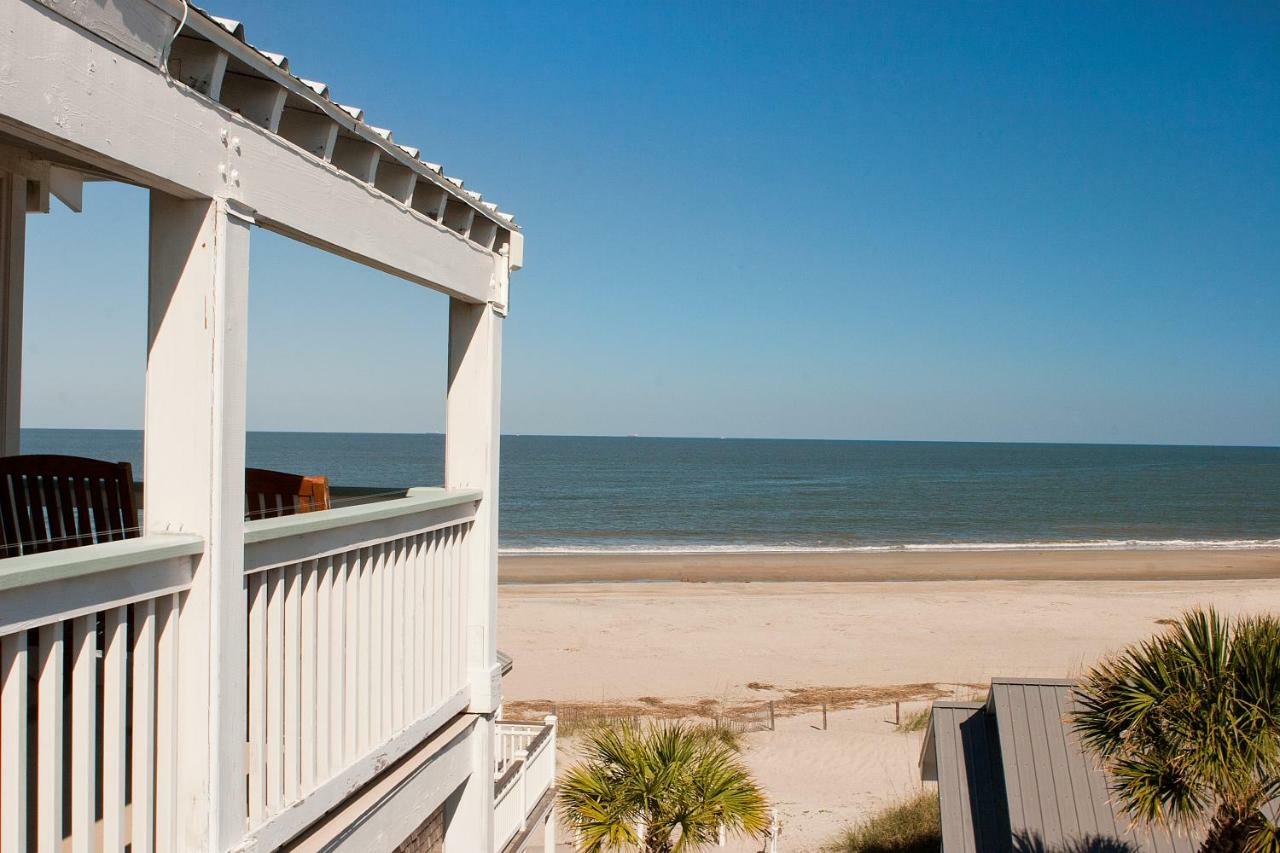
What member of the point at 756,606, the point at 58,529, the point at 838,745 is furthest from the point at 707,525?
the point at 58,529

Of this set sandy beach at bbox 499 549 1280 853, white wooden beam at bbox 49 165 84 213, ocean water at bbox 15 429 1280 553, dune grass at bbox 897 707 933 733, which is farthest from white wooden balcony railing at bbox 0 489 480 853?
ocean water at bbox 15 429 1280 553

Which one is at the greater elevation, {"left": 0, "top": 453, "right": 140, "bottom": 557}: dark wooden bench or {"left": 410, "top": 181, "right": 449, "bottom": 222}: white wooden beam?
{"left": 410, "top": 181, "right": 449, "bottom": 222}: white wooden beam

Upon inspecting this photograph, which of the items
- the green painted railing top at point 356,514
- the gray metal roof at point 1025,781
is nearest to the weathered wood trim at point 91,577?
the green painted railing top at point 356,514

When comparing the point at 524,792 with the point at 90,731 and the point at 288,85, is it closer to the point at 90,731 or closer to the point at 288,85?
the point at 90,731

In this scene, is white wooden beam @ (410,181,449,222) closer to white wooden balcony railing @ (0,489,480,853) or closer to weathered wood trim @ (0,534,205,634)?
white wooden balcony railing @ (0,489,480,853)

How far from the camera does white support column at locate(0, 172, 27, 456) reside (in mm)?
5152

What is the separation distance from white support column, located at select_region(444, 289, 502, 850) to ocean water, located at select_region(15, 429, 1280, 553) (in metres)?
17.8

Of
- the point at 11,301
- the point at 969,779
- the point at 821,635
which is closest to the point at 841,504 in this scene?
the point at 821,635

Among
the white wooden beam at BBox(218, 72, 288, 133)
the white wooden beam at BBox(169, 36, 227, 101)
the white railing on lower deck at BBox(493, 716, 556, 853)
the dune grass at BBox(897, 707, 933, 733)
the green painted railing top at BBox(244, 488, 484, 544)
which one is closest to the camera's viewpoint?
the white wooden beam at BBox(169, 36, 227, 101)

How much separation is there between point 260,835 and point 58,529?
4.55 ft

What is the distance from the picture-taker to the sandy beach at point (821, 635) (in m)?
14.4

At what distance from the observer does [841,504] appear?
6812 cm

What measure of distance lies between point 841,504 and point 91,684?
67322 millimetres

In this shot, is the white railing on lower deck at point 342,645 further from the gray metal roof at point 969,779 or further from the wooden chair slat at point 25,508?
the gray metal roof at point 969,779
